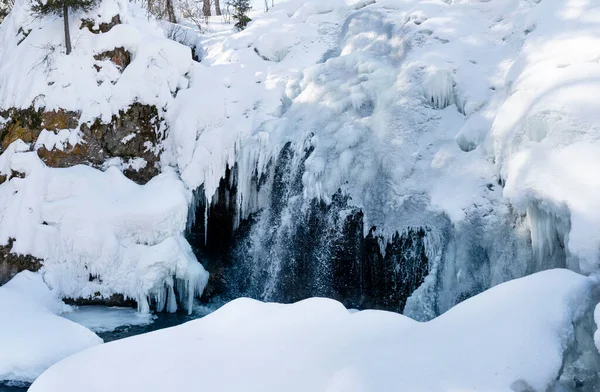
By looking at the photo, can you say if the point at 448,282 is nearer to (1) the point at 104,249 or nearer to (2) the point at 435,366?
(2) the point at 435,366

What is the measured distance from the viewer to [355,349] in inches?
138

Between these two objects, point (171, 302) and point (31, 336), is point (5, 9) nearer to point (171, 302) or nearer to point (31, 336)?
point (171, 302)

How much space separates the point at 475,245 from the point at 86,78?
24.1 ft

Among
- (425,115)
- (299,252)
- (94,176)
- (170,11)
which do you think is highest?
(170,11)

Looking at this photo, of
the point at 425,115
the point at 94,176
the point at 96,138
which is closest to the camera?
the point at 425,115

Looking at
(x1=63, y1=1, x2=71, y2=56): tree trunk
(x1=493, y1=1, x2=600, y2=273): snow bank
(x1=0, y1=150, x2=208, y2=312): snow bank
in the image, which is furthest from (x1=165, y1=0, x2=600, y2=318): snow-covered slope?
(x1=63, y1=1, x2=71, y2=56): tree trunk

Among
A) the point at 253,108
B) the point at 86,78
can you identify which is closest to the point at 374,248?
the point at 253,108

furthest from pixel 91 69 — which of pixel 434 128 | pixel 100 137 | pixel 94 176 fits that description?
pixel 434 128

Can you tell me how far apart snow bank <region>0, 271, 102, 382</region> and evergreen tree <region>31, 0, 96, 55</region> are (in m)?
4.74

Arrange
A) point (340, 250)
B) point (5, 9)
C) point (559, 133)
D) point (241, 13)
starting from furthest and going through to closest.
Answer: point (5, 9), point (241, 13), point (340, 250), point (559, 133)

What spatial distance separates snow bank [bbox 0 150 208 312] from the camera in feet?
25.7

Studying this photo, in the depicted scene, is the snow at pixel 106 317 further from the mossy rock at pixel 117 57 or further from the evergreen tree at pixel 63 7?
the evergreen tree at pixel 63 7

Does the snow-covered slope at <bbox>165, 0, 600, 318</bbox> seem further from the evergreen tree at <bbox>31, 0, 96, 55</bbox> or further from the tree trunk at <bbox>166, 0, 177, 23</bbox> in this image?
the tree trunk at <bbox>166, 0, 177, 23</bbox>

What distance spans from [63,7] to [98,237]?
14.6ft
